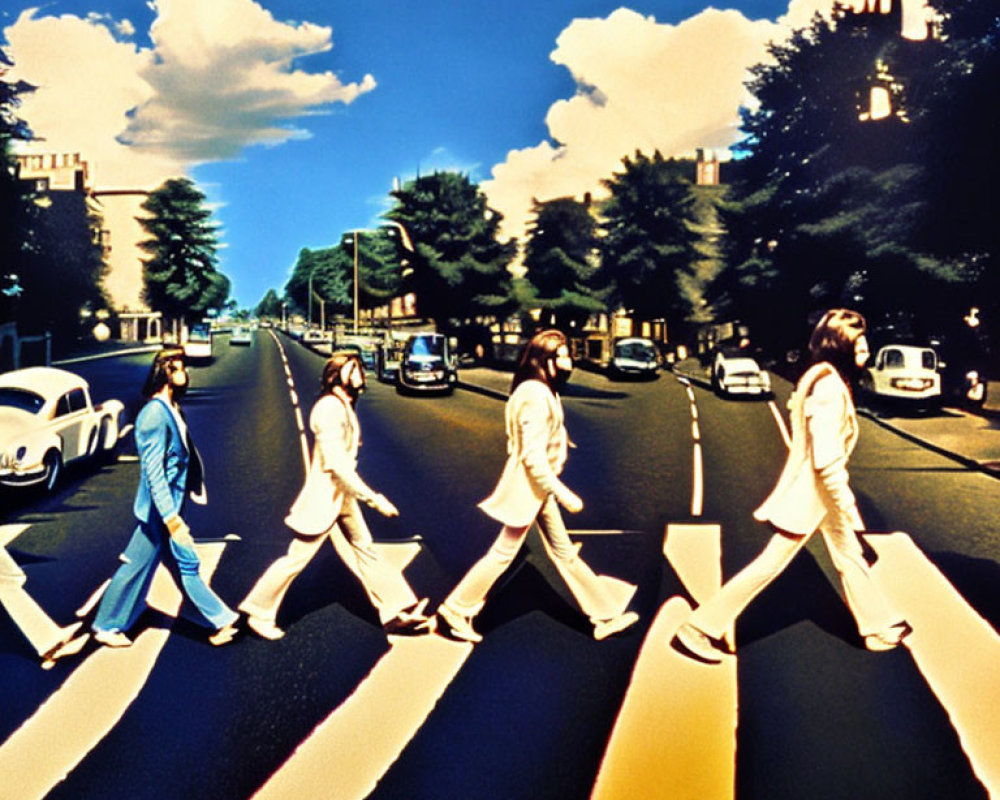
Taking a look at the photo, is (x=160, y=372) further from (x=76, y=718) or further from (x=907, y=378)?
(x=907, y=378)

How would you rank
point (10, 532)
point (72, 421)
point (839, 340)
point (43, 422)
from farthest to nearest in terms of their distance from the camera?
point (72, 421) → point (43, 422) → point (10, 532) → point (839, 340)

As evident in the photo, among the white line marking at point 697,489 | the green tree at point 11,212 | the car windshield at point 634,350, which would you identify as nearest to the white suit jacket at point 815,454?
the white line marking at point 697,489

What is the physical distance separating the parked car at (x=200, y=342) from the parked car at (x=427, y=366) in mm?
1911

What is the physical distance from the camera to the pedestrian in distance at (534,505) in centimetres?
607

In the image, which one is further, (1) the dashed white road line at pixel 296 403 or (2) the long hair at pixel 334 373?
(1) the dashed white road line at pixel 296 403

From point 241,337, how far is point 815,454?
18.4 ft

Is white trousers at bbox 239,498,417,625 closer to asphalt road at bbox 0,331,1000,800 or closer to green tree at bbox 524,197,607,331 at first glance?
asphalt road at bbox 0,331,1000,800

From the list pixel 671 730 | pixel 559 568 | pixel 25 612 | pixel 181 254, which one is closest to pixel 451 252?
pixel 181 254

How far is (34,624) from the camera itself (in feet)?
20.8

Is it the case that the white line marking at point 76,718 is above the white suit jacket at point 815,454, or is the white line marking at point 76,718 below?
below

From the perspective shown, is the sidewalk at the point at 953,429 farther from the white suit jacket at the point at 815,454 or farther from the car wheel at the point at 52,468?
the car wheel at the point at 52,468

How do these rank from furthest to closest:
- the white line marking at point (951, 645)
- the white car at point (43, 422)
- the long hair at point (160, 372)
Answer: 1. the white car at point (43, 422)
2. the long hair at point (160, 372)
3. the white line marking at point (951, 645)

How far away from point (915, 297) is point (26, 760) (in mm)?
8066

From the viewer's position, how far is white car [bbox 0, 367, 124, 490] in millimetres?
8062
